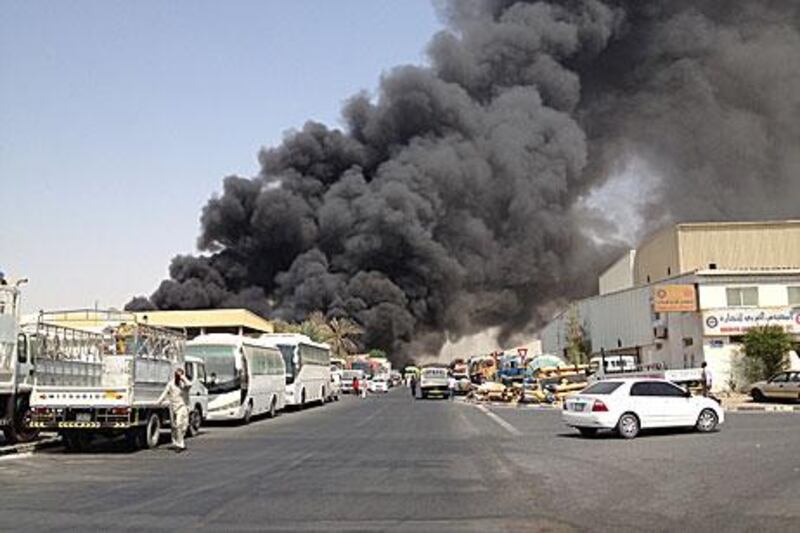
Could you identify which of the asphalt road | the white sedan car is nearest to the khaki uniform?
the asphalt road

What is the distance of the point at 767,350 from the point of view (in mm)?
38906

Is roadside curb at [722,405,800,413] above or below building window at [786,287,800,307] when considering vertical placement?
below

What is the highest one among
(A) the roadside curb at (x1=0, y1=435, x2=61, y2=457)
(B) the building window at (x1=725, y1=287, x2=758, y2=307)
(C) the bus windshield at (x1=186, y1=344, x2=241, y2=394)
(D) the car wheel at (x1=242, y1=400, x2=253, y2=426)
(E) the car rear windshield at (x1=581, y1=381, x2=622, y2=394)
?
(B) the building window at (x1=725, y1=287, x2=758, y2=307)

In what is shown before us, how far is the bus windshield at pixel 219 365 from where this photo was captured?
27078 millimetres

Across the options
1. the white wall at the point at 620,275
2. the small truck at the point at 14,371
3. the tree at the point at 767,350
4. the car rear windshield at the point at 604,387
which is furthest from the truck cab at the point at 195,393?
the white wall at the point at 620,275

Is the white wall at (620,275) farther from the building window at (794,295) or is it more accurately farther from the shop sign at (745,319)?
the shop sign at (745,319)

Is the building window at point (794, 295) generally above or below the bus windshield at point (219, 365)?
above

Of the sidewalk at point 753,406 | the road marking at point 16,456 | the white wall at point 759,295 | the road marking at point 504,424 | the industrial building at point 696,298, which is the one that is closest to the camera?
the road marking at point 16,456

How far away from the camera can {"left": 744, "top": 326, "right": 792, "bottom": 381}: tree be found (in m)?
38.8

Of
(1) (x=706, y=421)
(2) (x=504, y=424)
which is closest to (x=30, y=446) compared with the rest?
(2) (x=504, y=424)

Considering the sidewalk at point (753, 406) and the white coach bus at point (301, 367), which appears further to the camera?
the white coach bus at point (301, 367)

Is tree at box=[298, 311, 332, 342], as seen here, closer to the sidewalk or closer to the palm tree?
the palm tree

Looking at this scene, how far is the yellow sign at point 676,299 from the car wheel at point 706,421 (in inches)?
903

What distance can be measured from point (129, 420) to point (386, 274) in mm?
67613
